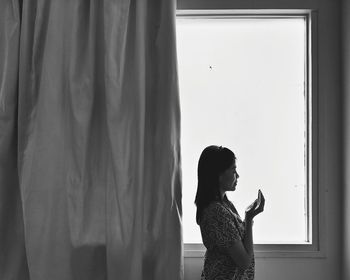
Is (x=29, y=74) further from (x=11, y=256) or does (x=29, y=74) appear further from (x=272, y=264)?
(x=272, y=264)

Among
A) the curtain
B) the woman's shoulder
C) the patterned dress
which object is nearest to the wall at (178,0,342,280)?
the curtain

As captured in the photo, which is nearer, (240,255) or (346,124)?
(240,255)

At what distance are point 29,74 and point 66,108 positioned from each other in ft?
0.78

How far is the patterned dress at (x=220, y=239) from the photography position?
6.18 feet

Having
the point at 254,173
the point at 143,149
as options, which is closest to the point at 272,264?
the point at 254,173

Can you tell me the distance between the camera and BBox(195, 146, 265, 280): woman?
1882mm

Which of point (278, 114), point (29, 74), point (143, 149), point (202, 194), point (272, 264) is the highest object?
point (29, 74)

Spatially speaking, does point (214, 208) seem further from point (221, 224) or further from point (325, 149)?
point (325, 149)

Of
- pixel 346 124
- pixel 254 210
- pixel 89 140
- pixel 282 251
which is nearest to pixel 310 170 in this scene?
pixel 346 124

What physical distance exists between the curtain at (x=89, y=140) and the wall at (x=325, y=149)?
1.01 ft

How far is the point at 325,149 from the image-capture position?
7.86 feet

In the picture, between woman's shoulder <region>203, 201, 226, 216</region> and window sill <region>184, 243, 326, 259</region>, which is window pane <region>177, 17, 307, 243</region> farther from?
woman's shoulder <region>203, 201, 226, 216</region>

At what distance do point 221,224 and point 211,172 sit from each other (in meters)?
0.21

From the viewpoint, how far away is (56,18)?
2295mm
